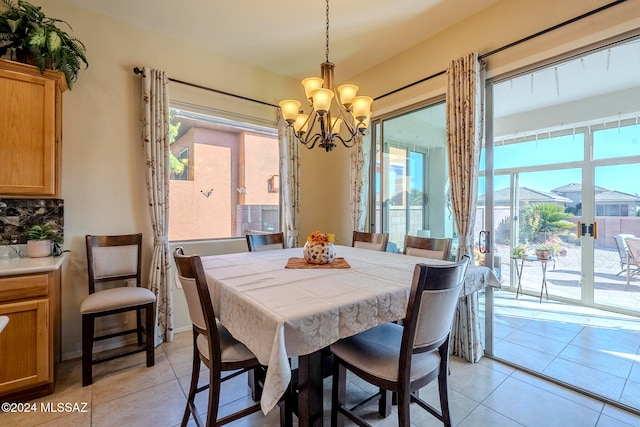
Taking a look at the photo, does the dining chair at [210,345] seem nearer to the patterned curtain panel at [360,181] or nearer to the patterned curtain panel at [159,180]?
the patterned curtain panel at [159,180]

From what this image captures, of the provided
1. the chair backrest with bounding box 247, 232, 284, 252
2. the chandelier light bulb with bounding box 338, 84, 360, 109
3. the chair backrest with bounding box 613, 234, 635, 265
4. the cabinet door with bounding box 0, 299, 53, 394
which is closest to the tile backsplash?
the cabinet door with bounding box 0, 299, 53, 394

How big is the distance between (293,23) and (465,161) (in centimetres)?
204

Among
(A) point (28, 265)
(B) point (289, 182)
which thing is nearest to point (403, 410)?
(A) point (28, 265)

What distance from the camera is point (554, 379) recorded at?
212 cm

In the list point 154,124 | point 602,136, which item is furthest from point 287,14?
point 602,136

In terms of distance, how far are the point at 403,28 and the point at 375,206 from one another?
6.32 feet

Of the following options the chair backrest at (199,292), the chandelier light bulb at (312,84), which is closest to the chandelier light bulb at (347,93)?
the chandelier light bulb at (312,84)

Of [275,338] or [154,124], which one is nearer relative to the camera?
[275,338]

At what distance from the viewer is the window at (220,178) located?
10.2 feet

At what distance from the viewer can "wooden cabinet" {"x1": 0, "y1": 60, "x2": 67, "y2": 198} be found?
2008 millimetres

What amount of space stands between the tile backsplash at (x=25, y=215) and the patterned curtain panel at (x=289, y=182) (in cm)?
213

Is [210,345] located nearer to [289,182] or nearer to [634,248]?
[289,182]

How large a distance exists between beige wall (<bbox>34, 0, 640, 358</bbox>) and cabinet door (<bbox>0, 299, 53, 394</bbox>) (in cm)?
67

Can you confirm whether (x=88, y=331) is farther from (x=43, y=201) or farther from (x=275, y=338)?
(x=275, y=338)
